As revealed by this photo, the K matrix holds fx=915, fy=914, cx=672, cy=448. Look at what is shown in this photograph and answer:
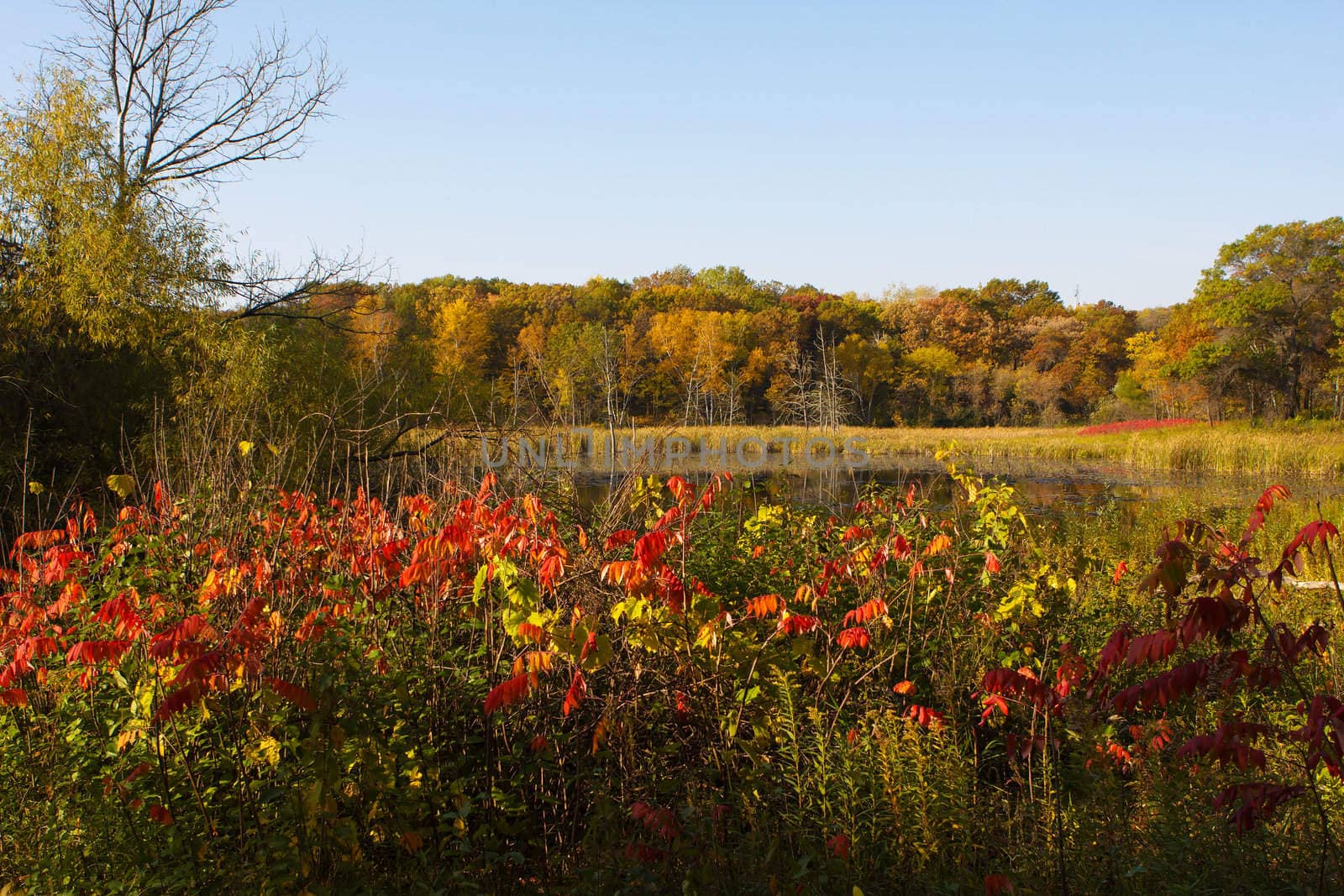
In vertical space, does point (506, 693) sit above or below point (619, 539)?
below

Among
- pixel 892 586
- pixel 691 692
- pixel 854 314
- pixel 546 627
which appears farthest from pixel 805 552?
pixel 854 314

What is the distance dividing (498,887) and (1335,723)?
2.30 metres

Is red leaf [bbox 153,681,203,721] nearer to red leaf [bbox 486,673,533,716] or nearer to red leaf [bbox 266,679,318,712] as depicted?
red leaf [bbox 266,679,318,712]

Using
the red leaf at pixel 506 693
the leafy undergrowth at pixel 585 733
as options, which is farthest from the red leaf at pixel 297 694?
the red leaf at pixel 506 693

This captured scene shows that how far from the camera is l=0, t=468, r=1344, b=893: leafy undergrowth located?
2.57 m

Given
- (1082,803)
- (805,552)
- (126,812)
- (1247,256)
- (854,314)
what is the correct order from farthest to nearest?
(854,314) < (1247,256) < (805,552) < (1082,803) < (126,812)

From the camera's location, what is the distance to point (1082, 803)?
11.6 ft

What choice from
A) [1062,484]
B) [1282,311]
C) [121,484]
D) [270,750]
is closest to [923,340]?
[1282,311]

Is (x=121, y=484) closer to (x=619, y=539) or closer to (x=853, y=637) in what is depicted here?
(x=619, y=539)

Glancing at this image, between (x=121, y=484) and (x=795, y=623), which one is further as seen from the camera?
(x=121, y=484)

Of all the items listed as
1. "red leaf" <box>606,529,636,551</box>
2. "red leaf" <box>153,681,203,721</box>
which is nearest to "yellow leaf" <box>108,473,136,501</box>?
"red leaf" <box>153,681,203,721</box>

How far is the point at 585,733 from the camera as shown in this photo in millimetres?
3721

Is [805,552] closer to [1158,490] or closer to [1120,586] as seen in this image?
[1120,586]

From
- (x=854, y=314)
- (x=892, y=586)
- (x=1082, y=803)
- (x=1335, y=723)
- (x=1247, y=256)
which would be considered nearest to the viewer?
(x=1335, y=723)
